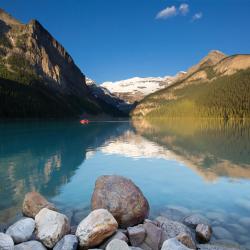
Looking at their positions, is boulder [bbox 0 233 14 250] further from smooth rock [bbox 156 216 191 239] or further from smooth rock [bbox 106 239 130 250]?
smooth rock [bbox 156 216 191 239]

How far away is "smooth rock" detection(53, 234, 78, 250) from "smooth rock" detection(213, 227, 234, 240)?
5.79 meters

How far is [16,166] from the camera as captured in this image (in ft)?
101

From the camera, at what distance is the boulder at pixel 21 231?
1179 cm

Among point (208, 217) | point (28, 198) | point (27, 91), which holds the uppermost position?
point (27, 91)

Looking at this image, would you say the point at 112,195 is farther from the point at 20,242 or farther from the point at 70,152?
the point at 70,152

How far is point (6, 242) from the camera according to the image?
10.8 m

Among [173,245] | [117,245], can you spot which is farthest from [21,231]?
[173,245]

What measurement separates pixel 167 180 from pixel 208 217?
30.6 feet

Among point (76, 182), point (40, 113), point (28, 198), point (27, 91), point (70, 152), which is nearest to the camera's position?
point (28, 198)

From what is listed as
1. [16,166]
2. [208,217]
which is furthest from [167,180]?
[16,166]

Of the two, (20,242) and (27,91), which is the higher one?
(27,91)

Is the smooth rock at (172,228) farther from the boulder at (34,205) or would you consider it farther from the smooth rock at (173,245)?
the boulder at (34,205)

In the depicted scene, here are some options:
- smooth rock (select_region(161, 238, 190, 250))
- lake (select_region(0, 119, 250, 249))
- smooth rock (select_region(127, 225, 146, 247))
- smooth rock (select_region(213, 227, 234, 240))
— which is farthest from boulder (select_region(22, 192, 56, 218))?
smooth rock (select_region(213, 227, 234, 240))

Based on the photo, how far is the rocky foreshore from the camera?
11.2 meters
